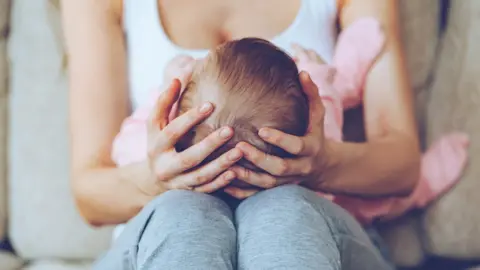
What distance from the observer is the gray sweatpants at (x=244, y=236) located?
82 centimetres

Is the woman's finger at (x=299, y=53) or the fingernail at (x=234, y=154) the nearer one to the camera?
the fingernail at (x=234, y=154)

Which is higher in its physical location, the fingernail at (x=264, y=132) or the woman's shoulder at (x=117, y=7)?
the woman's shoulder at (x=117, y=7)

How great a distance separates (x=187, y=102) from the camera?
0.99m

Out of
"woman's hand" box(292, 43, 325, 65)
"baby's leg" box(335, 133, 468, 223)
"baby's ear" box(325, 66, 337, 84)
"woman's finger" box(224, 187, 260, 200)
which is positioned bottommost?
"baby's leg" box(335, 133, 468, 223)

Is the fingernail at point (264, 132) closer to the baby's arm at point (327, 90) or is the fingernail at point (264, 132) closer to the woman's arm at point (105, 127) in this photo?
the woman's arm at point (105, 127)

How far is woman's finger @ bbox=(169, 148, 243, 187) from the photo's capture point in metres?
0.94

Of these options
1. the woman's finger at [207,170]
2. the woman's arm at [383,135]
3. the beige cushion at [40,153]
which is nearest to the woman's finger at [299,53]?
the woman's arm at [383,135]

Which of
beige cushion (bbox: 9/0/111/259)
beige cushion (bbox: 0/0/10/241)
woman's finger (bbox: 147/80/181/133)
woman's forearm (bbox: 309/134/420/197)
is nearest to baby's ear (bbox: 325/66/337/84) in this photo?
woman's forearm (bbox: 309/134/420/197)

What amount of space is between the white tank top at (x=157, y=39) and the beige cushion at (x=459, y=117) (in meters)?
0.24

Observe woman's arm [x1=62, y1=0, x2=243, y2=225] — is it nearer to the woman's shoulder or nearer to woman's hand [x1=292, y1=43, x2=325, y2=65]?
the woman's shoulder

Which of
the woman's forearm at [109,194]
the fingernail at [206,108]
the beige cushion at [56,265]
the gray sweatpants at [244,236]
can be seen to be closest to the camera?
the gray sweatpants at [244,236]

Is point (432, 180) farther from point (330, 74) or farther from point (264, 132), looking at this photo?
point (264, 132)

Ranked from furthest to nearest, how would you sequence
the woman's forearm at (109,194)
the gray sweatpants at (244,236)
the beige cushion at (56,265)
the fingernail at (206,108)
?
1. the beige cushion at (56,265)
2. the woman's forearm at (109,194)
3. the fingernail at (206,108)
4. the gray sweatpants at (244,236)

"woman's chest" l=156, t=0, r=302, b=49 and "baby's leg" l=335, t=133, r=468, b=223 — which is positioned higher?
"woman's chest" l=156, t=0, r=302, b=49
